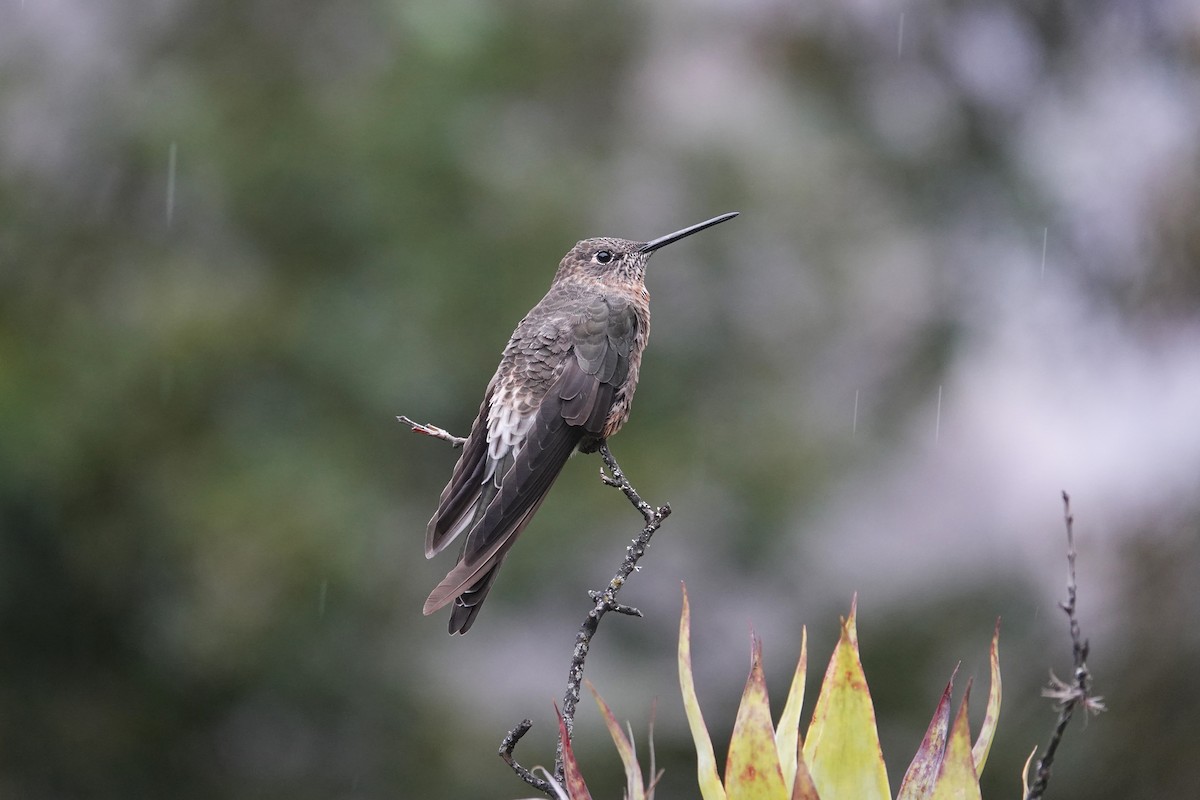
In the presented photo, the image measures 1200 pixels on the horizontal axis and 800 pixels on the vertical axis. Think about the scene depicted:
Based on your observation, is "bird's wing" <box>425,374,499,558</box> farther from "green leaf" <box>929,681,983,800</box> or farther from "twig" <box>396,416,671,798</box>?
"green leaf" <box>929,681,983,800</box>

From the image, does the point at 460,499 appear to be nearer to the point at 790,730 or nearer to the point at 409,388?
the point at 790,730

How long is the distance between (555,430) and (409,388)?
5.56 meters

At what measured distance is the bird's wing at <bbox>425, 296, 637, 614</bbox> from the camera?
1529mm

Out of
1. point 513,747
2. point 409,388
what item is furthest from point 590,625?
point 409,388

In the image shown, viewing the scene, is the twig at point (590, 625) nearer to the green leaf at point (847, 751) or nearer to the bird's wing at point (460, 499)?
the bird's wing at point (460, 499)

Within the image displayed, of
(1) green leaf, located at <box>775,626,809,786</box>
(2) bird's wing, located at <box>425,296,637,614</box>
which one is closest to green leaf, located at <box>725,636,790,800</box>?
(1) green leaf, located at <box>775,626,809,786</box>

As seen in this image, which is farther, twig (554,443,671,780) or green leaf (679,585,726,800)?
green leaf (679,585,726,800)

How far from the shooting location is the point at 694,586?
319 inches

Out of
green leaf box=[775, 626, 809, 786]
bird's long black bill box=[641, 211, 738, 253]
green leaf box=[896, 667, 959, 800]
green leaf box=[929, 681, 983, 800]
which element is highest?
bird's long black bill box=[641, 211, 738, 253]

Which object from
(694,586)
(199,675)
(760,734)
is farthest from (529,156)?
(760,734)

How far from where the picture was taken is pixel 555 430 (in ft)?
6.20

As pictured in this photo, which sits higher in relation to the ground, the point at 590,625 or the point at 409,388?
the point at 409,388

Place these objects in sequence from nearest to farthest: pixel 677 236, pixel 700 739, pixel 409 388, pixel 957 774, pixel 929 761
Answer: pixel 957 774 → pixel 929 761 → pixel 700 739 → pixel 677 236 → pixel 409 388

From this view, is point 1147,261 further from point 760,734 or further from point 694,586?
point 760,734
